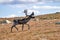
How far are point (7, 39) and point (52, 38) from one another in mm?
5537

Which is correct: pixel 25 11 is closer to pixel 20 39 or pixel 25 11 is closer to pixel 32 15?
pixel 32 15

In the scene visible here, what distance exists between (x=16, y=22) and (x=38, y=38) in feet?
33.8

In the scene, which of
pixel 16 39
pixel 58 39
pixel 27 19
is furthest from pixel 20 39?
pixel 27 19

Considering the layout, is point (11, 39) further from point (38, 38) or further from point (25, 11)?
point (25, 11)

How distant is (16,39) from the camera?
29.2m

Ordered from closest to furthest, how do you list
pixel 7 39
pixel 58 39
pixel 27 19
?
1. pixel 58 39
2. pixel 7 39
3. pixel 27 19

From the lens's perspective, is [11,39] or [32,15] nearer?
[11,39]

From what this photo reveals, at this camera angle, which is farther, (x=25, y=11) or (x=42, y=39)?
(x=25, y=11)

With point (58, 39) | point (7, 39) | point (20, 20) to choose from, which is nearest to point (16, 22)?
point (20, 20)

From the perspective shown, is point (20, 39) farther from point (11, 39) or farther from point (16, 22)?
point (16, 22)

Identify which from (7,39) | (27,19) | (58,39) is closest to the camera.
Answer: (58,39)

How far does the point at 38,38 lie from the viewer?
2870 cm

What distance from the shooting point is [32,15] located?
38.2m

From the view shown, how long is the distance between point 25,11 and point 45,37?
34.3ft
